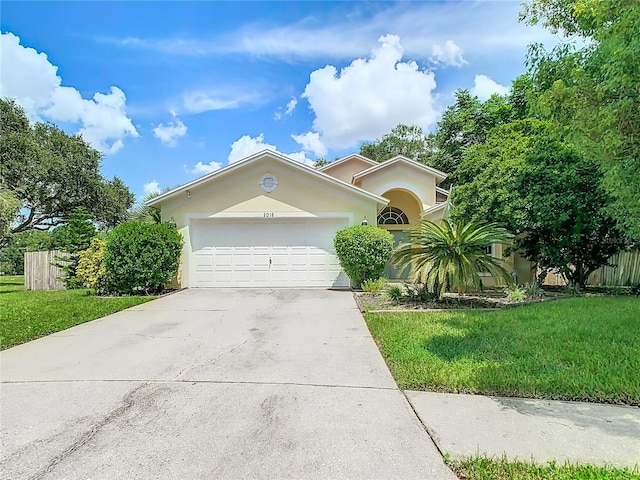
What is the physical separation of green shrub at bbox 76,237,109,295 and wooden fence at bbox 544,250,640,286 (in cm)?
1548

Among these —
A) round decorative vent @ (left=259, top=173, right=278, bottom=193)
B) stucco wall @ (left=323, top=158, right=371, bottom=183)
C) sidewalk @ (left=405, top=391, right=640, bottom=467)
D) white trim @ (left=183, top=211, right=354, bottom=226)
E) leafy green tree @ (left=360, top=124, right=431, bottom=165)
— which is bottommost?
sidewalk @ (left=405, top=391, right=640, bottom=467)

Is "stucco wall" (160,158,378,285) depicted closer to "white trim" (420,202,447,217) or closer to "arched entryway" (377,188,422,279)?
"white trim" (420,202,447,217)

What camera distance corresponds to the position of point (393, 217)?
18266 millimetres

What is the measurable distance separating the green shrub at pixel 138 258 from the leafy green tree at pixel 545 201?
30.6ft

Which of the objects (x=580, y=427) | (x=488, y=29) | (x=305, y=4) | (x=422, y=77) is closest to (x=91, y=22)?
(x=305, y=4)

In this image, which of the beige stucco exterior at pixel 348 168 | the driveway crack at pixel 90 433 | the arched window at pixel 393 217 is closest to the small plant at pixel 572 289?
the arched window at pixel 393 217

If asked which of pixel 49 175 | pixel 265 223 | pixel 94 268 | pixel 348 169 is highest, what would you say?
pixel 348 169

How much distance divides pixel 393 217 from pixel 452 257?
9608 millimetres

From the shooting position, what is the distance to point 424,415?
338 cm

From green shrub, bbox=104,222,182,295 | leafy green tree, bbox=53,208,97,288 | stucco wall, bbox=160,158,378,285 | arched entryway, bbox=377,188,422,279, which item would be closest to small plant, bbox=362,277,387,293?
stucco wall, bbox=160,158,378,285

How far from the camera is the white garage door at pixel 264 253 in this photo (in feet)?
44.0

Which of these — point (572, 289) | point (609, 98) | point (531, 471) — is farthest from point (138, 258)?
point (572, 289)

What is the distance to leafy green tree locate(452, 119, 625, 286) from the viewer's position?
1012 cm

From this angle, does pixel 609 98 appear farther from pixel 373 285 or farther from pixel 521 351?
pixel 373 285
